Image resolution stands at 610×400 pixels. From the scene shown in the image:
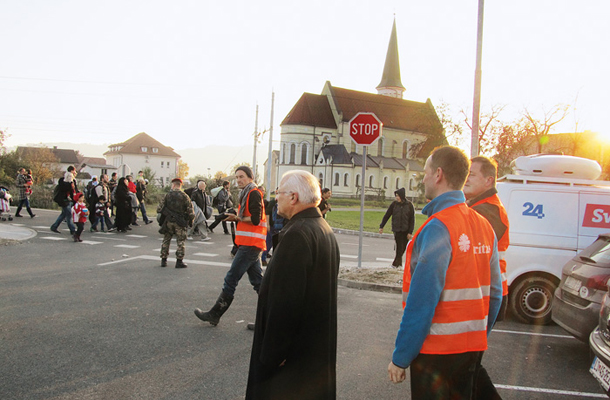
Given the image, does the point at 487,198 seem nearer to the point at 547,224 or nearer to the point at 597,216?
the point at 547,224

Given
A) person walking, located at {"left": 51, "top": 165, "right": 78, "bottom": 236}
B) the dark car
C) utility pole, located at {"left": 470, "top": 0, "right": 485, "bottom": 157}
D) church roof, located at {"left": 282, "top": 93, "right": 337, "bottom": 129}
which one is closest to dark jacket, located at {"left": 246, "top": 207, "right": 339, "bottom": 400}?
the dark car

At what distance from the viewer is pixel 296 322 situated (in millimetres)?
2520

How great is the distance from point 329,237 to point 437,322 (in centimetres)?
77

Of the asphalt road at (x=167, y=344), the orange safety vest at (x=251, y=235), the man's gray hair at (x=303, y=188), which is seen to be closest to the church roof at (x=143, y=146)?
the asphalt road at (x=167, y=344)

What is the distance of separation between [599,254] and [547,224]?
1696 mm

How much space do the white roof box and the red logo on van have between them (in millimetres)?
531

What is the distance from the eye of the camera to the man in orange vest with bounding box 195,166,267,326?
18.6 feet

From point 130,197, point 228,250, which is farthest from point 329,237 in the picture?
point 130,197

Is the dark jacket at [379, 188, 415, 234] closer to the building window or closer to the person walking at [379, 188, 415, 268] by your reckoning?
the person walking at [379, 188, 415, 268]

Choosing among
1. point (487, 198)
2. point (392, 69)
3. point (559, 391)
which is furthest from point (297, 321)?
point (392, 69)

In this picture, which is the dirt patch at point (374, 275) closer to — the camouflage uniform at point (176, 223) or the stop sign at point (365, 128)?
the stop sign at point (365, 128)

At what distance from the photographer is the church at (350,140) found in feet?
237

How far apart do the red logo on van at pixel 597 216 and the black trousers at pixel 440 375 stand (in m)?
5.10

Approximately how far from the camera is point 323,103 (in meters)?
80.8
